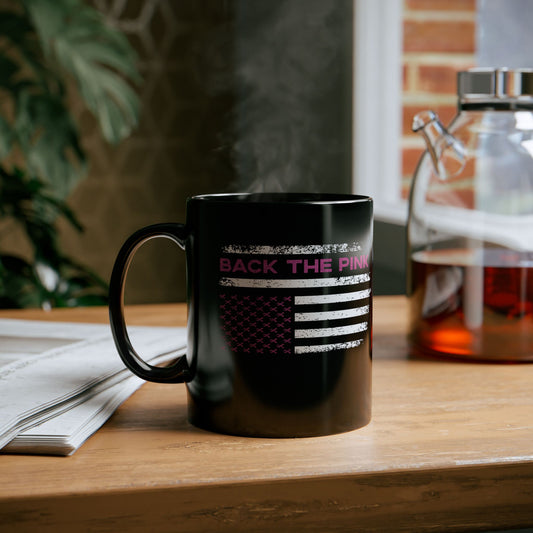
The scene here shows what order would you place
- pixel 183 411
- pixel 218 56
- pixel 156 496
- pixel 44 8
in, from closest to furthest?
1. pixel 156 496
2. pixel 183 411
3. pixel 44 8
4. pixel 218 56

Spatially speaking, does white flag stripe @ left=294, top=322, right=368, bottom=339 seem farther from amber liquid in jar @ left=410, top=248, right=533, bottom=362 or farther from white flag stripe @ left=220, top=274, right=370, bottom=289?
amber liquid in jar @ left=410, top=248, right=533, bottom=362

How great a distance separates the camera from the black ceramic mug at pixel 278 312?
0.44 metres

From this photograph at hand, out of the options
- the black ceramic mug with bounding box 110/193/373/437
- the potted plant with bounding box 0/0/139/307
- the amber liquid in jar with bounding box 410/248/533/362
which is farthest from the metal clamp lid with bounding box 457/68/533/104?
the potted plant with bounding box 0/0/139/307

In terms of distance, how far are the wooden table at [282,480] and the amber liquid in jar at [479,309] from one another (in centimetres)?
15

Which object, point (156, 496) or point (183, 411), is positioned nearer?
point (156, 496)

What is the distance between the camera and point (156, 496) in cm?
39

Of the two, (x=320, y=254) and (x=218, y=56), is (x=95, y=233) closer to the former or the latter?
(x=218, y=56)

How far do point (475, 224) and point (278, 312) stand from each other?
1.05 feet

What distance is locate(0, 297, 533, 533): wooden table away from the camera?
0.38 m

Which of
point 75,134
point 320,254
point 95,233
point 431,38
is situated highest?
point 431,38

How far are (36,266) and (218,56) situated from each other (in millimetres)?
1825

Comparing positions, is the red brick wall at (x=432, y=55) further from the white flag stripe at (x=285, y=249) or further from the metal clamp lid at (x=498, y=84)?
the white flag stripe at (x=285, y=249)

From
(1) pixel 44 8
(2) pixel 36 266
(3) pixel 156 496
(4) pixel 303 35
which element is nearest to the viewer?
(3) pixel 156 496

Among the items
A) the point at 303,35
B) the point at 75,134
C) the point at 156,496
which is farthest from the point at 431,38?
the point at 156,496
